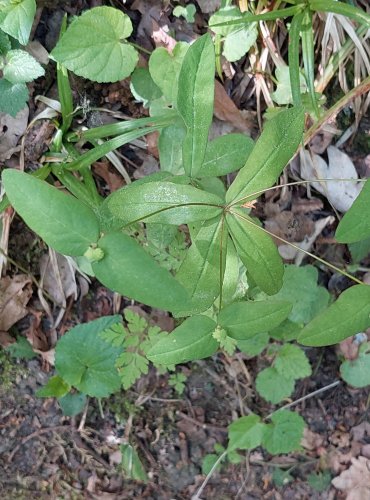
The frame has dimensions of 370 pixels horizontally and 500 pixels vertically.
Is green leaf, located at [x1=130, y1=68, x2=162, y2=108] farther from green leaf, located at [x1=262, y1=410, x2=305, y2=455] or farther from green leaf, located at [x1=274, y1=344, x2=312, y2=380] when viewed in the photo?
green leaf, located at [x1=262, y1=410, x2=305, y2=455]

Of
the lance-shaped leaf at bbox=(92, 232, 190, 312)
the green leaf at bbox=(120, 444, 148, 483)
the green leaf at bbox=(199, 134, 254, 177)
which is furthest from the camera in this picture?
the green leaf at bbox=(120, 444, 148, 483)

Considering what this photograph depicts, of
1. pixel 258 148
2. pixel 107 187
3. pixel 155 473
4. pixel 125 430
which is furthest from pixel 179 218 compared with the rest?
pixel 155 473

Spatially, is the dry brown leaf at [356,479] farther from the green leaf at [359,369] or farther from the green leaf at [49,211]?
the green leaf at [49,211]

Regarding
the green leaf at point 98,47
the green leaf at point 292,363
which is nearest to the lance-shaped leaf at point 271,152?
the green leaf at point 98,47

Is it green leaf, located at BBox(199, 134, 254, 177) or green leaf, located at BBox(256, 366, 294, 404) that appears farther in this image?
green leaf, located at BBox(256, 366, 294, 404)

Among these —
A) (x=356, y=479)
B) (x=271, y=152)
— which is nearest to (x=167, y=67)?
(x=271, y=152)

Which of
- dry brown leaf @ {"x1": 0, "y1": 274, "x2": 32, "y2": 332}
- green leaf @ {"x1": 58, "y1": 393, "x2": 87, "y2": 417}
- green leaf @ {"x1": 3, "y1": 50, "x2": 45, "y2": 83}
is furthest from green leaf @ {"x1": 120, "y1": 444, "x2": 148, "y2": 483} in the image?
green leaf @ {"x1": 3, "y1": 50, "x2": 45, "y2": 83}
